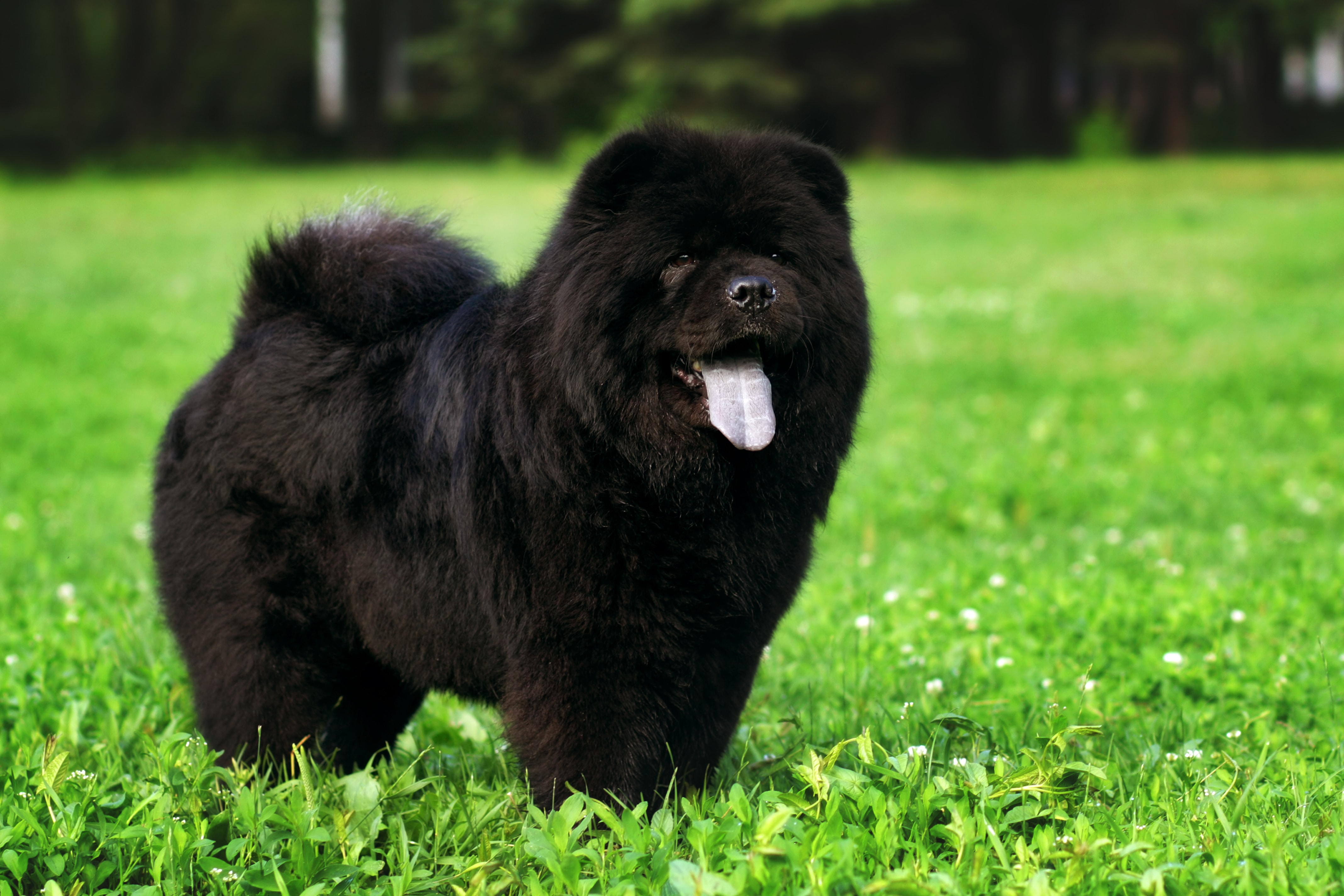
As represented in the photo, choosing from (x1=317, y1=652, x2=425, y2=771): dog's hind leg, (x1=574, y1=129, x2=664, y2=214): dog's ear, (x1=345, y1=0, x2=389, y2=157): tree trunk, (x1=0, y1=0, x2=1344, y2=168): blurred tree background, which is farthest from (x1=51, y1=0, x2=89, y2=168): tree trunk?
(x1=574, y1=129, x2=664, y2=214): dog's ear

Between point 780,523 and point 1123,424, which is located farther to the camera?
point 1123,424

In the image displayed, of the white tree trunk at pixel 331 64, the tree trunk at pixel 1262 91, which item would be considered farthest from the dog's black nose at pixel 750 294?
the white tree trunk at pixel 331 64

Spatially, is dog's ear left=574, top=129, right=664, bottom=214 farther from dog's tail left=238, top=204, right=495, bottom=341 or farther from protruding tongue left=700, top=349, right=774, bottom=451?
dog's tail left=238, top=204, right=495, bottom=341

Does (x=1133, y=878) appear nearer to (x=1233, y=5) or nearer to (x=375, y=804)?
(x=375, y=804)

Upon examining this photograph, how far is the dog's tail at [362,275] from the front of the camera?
3436mm

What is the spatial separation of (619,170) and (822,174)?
540 mm

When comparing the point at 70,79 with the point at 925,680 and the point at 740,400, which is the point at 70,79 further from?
the point at 740,400

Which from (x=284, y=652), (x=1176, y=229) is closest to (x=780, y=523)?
(x=284, y=652)

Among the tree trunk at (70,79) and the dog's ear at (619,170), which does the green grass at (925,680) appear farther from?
the tree trunk at (70,79)

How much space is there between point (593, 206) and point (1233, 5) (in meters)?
33.3

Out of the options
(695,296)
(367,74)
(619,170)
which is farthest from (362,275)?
(367,74)

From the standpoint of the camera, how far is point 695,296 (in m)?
2.68

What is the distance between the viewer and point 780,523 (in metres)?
2.91

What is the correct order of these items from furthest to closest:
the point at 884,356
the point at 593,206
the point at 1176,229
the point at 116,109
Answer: the point at 116,109 → the point at 1176,229 → the point at 884,356 → the point at 593,206
